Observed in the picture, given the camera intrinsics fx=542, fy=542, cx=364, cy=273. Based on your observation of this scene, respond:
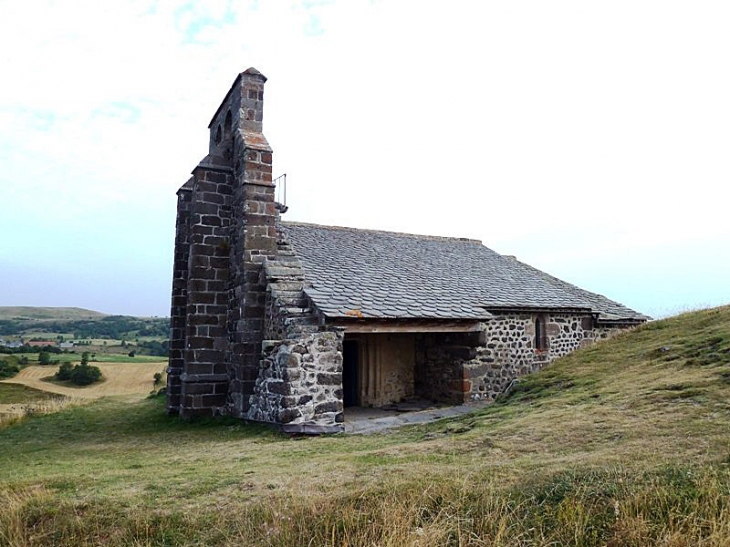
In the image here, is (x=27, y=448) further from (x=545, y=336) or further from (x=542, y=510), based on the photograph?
(x=545, y=336)

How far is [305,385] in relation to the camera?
31.7ft

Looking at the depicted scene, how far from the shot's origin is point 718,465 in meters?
4.21

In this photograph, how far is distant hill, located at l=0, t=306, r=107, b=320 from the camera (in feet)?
200

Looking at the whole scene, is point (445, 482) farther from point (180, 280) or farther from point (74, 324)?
point (74, 324)

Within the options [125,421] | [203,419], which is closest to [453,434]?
[203,419]

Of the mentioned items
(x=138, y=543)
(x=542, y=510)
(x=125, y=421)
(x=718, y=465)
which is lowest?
(x=125, y=421)

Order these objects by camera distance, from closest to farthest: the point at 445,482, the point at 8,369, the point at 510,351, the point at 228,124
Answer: the point at 445,482
the point at 228,124
the point at 510,351
the point at 8,369

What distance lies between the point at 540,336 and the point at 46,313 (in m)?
65.1

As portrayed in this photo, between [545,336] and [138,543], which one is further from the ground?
[545,336]

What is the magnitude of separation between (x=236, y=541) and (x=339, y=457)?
9.36 ft

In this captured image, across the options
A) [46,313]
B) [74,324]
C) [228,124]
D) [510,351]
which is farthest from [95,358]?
[46,313]

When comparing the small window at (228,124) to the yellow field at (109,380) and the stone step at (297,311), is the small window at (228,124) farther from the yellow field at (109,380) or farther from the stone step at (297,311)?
the yellow field at (109,380)

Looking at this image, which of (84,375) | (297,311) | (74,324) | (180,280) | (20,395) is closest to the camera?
(297,311)

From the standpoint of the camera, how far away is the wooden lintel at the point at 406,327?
35.8 ft
